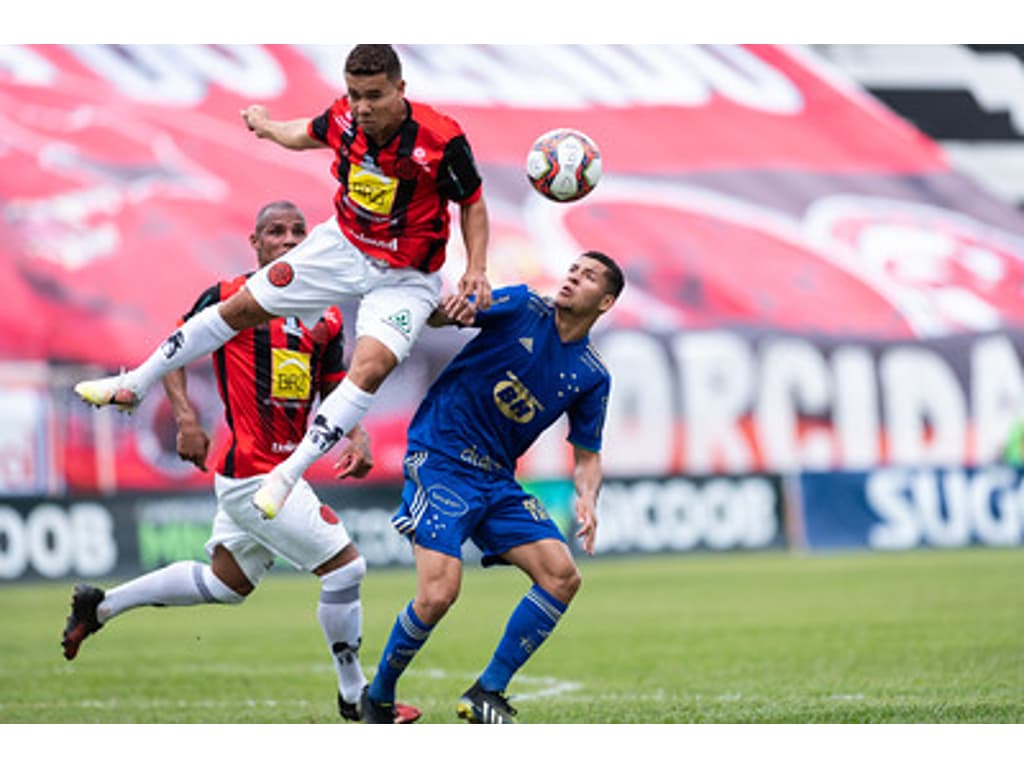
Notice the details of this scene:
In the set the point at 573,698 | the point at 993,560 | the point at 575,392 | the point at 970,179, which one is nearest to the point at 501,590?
the point at 993,560

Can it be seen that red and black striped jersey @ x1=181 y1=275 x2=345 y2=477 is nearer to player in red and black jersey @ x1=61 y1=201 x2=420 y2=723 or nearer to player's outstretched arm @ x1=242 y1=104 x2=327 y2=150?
player in red and black jersey @ x1=61 y1=201 x2=420 y2=723

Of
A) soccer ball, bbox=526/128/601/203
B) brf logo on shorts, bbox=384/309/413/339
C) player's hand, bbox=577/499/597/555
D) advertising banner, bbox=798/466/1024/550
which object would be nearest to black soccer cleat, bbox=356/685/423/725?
player's hand, bbox=577/499/597/555

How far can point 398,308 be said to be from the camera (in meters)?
7.56

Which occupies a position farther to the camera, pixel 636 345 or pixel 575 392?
pixel 636 345

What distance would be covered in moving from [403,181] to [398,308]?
0.59 meters

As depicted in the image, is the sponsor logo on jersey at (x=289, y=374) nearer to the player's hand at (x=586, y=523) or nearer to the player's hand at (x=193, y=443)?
the player's hand at (x=193, y=443)

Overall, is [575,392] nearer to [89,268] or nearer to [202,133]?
[89,268]

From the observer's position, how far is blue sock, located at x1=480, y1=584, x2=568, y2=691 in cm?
770

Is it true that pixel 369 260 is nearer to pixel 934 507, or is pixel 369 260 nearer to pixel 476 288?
pixel 476 288

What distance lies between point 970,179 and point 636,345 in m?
8.70

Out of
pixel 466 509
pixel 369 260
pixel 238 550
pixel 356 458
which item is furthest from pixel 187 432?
pixel 466 509

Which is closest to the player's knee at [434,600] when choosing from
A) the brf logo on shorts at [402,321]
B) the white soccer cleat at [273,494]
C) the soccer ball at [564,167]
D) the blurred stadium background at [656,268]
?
the white soccer cleat at [273,494]

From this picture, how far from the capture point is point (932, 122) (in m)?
30.9

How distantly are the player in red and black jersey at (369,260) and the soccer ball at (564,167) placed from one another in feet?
1.06
